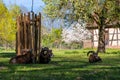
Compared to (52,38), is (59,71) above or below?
below

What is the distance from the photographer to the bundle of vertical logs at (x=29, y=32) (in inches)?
854

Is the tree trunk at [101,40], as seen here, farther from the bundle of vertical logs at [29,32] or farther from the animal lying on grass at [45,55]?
the animal lying on grass at [45,55]

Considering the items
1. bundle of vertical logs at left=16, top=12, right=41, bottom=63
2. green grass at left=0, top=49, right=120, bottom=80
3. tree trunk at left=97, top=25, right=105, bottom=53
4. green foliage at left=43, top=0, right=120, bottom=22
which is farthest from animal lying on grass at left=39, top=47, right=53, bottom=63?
tree trunk at left=97, top=25, right=105, bottom=53

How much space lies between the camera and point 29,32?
22.3 metres

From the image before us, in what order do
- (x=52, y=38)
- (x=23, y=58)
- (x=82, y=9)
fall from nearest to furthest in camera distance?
(x=23, y=58) → (x=82, y=9) → (x=52, y=38)

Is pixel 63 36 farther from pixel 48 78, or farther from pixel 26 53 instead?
pixel 48 78

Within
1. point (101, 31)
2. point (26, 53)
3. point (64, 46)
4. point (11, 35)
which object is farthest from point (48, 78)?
point (64, 46)

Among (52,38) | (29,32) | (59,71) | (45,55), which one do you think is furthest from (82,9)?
(52,38)

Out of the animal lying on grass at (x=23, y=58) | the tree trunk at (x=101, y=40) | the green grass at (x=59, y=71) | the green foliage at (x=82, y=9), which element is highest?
the green foliage at (x=82, y=9)

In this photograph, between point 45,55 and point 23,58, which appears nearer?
point 23,58

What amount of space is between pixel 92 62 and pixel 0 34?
156 feet

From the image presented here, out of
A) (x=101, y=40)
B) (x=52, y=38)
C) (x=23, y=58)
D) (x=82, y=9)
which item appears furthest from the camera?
(x=52, y=38)

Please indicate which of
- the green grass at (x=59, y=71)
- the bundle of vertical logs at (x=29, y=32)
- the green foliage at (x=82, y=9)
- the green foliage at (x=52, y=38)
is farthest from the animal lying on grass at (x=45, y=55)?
the green foliage at (x=52, y=38)

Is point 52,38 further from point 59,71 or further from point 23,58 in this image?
point 59,71
